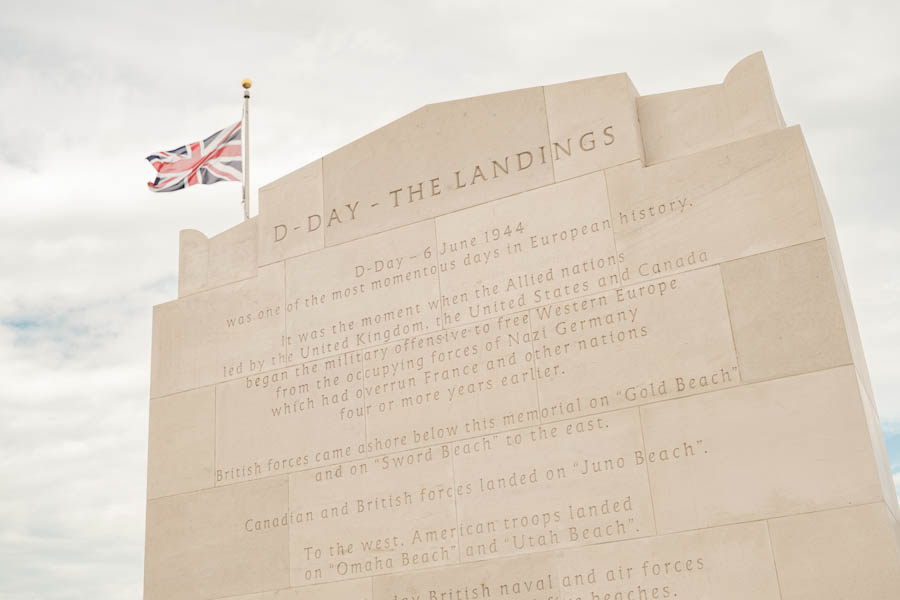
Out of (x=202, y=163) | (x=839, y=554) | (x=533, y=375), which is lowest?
(x=839, y=554)

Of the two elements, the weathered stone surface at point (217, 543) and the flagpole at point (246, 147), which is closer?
the weathered stone surface at point (217, 543)

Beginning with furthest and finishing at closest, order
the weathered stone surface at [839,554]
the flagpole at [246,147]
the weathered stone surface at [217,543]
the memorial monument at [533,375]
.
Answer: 1. the flagpole at [246,147]
2. the weathered stone surface at [217,543]
3. the memorial monument at [533,375]
4. the weathered stone surface at [839,554]

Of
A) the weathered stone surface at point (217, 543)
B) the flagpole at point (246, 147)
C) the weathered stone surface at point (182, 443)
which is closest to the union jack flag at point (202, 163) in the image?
the flagpole at point (246, 147)

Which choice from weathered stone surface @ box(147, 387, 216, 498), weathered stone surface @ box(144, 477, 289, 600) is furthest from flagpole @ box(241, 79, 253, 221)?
weathered stone surface @ box(144, 477, 289, 600)

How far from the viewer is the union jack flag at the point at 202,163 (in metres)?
15.7

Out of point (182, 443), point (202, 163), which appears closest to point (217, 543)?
point (182, 443)

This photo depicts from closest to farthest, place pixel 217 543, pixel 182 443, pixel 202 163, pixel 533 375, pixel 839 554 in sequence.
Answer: pixel 839 554
pixel 533 375
pixel 217 543
pixel 182 443
pixel 202 163

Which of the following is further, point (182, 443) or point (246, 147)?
point (246, 147)

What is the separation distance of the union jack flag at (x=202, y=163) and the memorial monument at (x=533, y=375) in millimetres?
1889

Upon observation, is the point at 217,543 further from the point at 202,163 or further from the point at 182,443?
the point at 202,163

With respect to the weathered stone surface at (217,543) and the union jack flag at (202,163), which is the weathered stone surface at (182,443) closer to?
the weathered stone surface at (217,543)

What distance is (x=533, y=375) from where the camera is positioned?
11281mm

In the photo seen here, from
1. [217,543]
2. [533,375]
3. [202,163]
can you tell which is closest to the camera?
[533,375]

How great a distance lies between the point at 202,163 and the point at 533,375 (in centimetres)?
715
